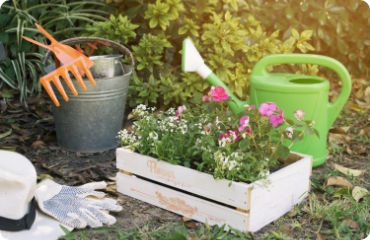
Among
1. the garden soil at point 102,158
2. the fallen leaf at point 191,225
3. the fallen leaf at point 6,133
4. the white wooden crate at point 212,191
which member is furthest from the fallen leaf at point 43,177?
the fallen leaf at point 191,225

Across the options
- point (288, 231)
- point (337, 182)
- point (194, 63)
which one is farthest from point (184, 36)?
point (288, 231)

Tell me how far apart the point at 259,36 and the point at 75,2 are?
1204 mm

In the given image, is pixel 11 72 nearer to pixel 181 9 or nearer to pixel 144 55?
pixel 144 55

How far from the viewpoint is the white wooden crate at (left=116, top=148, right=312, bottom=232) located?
167 cm

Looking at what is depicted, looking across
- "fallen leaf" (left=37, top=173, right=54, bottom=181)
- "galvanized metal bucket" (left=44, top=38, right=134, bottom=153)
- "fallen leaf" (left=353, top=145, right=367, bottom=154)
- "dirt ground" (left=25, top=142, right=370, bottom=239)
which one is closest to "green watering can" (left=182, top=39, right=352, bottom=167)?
"dirt ground" (left=25, top=142, right=370, bottom=239)

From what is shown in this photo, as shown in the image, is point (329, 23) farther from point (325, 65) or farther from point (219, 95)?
point (219, 95)

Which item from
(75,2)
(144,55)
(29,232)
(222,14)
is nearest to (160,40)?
(144,55)

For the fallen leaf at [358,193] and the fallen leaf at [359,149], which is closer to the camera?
the fallen leaf at [358,193]

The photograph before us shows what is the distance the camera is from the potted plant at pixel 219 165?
1.69 m

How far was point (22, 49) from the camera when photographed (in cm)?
303

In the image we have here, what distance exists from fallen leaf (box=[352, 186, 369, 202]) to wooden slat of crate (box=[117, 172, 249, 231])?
21.5 inches

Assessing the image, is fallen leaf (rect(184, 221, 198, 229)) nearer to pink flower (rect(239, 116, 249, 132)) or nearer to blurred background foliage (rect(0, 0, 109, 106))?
pink flower (rect(239, 116, 249, 132))

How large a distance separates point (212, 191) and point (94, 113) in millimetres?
955

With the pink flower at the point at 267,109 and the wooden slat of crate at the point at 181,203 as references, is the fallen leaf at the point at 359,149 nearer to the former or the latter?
the pink flower at the point at 267,109
